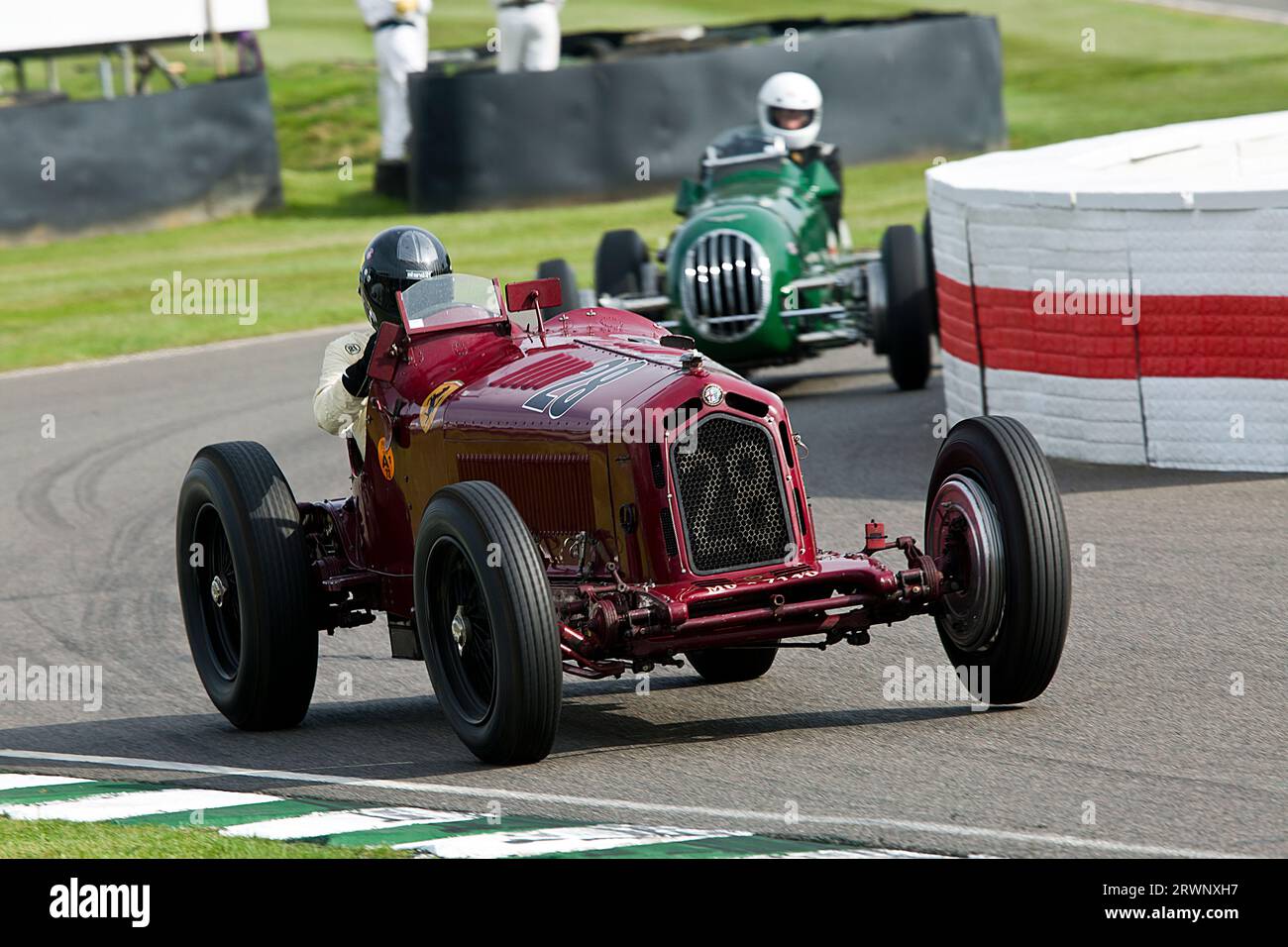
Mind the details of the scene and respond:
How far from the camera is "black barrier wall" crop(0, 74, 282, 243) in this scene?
24000 millimetres

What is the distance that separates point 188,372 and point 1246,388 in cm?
981

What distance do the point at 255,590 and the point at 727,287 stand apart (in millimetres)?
6697

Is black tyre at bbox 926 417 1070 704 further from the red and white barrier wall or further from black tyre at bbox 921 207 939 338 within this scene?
black tyre at bbox 921 207 939 338

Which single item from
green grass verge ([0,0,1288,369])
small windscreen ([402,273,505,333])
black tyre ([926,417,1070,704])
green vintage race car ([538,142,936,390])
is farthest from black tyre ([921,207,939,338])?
black tyre ([926,417,1070,704])

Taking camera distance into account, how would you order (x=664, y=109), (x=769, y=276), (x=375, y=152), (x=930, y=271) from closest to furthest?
(x=769, y=276)
(x=930, y=271)
(x=664, y=109)
(x=375, y=152)

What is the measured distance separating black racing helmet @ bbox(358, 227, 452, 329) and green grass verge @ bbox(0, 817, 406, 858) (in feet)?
7.79

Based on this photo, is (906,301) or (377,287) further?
(906,301)

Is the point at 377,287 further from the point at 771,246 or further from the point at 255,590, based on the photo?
the point at 771,246

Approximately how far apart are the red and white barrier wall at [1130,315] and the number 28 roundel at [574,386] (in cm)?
486

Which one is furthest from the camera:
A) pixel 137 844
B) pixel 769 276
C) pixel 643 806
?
pixel 769 276

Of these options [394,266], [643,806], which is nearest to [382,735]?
[643,806]

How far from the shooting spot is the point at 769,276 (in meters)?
13.8

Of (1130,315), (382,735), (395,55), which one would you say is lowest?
(382,735)

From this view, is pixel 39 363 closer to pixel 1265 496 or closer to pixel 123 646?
pixel 123 646
